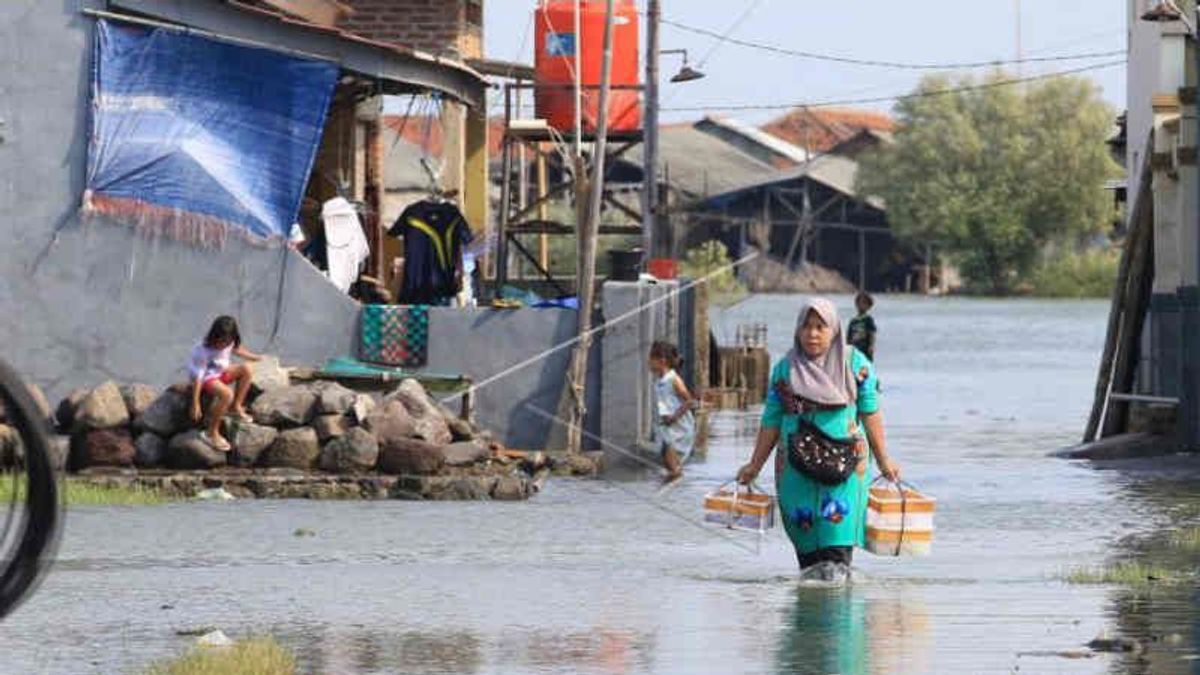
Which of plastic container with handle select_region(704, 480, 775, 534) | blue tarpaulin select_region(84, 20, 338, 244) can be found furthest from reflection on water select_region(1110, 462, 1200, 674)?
blue tarpaulin select_region(84, 20, 338, 244)

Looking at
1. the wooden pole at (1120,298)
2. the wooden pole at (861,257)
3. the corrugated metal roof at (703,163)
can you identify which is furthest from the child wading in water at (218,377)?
the wooden pole at (861,257)

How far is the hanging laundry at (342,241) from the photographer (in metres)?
25.6

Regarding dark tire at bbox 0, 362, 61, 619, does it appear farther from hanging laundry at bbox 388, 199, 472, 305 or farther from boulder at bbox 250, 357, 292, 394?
hanging laundry at bbox 388, 199, 472, 305

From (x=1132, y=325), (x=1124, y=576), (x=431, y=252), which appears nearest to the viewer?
(x=1124, y=576)

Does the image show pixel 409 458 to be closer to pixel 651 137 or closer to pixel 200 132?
pixel 200 132

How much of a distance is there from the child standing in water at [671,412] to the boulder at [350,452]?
242cm

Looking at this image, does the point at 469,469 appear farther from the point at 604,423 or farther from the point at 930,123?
the point at 930,123

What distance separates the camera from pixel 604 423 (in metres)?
23.7

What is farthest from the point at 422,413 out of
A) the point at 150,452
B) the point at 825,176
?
the point at 825,176

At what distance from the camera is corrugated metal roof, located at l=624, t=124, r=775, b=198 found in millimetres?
111500

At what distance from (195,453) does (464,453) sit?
1.95m

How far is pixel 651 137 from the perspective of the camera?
38.3 metres

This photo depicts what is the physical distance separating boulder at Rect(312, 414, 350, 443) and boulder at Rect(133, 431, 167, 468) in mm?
1097

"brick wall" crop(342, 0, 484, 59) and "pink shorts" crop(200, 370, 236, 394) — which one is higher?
"brick wall" crop(342, 0, 484, 59)
